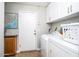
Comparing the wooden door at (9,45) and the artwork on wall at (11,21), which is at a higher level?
the artwork on wall at (11,21)

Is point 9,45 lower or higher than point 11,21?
lower

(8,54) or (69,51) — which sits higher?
(69,51)

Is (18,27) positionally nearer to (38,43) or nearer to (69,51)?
(38,43)

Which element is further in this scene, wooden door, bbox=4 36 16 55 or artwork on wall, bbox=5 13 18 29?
artwork on wall, bbox=5 13 18 29

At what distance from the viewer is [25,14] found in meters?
4.26

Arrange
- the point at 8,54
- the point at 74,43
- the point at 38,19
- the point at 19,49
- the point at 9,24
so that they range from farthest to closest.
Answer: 1. the point at 38,19
2. the point at 19,49
3. the point at 9,24
4. the point at 8,54
5. the point at 74,43

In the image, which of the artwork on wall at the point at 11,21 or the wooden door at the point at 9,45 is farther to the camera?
the artwork on wall at the point at 11,21

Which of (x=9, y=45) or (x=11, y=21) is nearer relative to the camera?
(x=9, y=45)

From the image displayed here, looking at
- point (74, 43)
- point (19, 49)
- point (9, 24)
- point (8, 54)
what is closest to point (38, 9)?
point (9, 24)

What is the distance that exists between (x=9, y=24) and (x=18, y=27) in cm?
39

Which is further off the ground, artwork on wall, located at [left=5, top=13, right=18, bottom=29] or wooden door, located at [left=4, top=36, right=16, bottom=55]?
artwork on wall, located at [left=5, top=13, right=18, bottom=29]

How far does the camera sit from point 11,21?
382 centimetres

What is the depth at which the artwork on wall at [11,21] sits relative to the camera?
3.80m

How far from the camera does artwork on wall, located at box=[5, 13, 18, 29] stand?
3801mm
